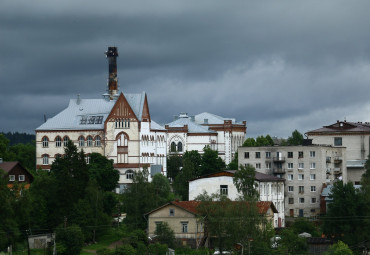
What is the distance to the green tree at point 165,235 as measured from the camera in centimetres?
8562

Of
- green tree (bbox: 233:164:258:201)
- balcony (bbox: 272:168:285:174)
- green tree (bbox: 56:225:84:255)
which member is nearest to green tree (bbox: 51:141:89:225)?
green tree (bbox: 56:225:84:255)

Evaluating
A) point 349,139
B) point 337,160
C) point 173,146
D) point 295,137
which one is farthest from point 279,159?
point 295,137

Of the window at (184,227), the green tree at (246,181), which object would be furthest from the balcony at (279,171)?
the window at (184,227)

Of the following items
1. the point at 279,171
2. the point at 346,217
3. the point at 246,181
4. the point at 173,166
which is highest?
the point at 173,166

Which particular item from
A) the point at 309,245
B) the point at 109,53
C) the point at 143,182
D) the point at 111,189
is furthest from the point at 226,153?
the point at 309,245

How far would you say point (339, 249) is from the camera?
7662 cm

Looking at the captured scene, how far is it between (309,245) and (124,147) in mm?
65593

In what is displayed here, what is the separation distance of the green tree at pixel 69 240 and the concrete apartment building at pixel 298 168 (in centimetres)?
4030

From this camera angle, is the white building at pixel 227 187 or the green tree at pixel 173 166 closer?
the white building at pixel 227 187

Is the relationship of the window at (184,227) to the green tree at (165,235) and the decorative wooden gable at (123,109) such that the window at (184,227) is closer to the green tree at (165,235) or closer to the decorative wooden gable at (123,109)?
the green tree at (165,235)

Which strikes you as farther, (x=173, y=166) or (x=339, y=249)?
(x=173, y=166)

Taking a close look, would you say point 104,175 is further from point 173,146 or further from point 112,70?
point 173,146

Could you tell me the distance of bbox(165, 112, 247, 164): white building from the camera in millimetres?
172000

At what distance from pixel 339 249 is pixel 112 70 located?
93.1m
